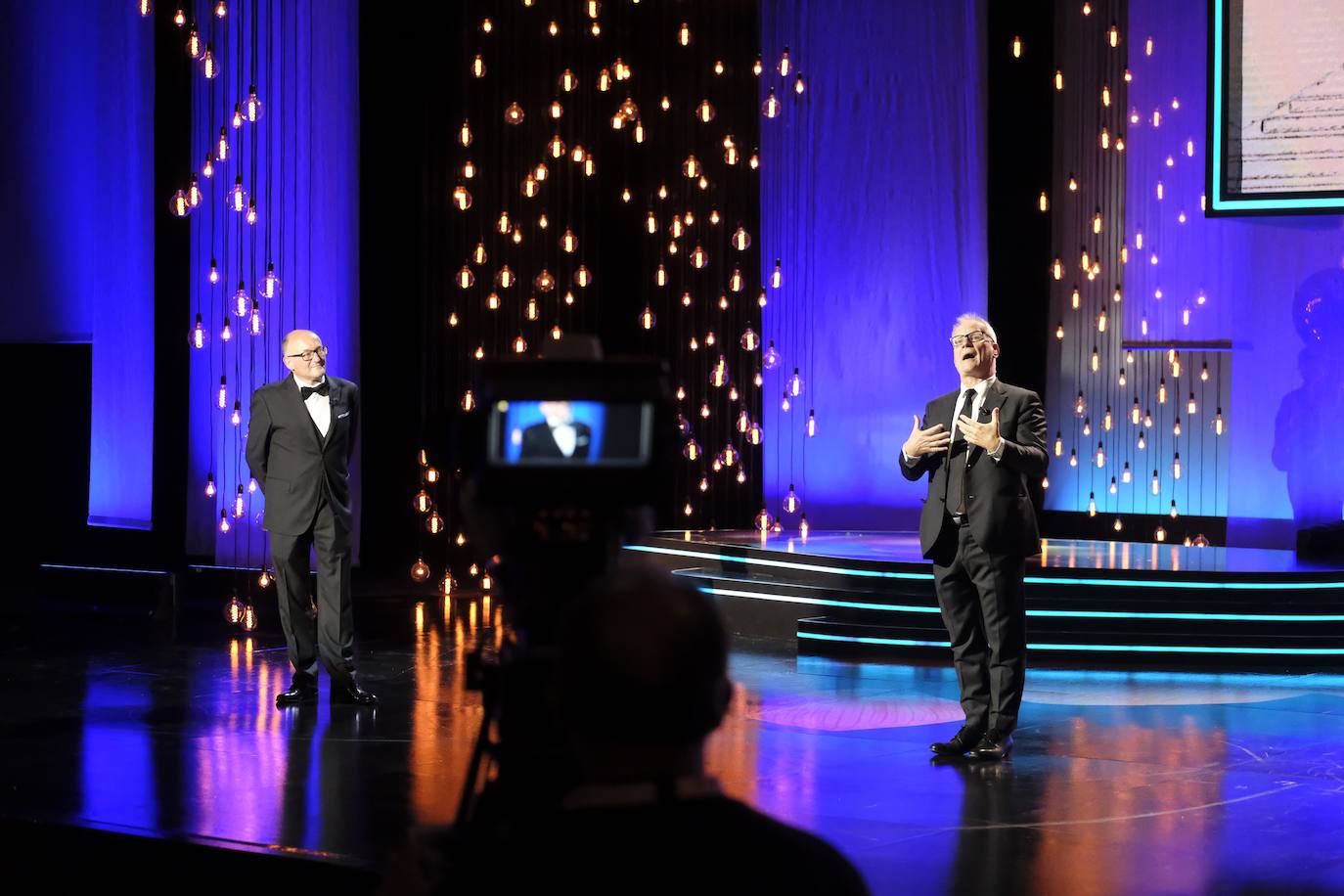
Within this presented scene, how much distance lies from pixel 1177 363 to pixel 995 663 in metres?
5.84

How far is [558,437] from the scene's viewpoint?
187 cm

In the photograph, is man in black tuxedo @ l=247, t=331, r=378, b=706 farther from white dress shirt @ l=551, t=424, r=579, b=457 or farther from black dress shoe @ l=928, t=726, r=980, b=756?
white dress shirt @ l=551, t=424, r=579, b=457

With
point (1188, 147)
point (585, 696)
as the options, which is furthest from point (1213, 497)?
point (585, 696)

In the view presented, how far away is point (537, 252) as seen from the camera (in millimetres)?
9922

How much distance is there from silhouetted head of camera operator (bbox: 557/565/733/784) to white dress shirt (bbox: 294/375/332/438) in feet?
15.2

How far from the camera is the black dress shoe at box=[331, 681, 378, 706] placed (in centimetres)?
595

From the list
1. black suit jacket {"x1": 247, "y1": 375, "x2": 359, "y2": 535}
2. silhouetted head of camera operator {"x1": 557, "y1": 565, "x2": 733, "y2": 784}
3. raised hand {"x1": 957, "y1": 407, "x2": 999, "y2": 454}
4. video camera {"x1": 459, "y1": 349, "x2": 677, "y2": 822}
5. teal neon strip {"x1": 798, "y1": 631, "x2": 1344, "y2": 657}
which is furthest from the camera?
teal neon strip {"x1": 798, "y1": 631, "x2": 1344, "y2": 657}

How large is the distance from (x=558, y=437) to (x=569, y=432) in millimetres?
16

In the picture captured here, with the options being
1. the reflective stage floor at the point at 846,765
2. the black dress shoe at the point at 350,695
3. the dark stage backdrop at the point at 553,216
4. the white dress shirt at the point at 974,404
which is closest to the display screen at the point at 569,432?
the reflective stage floor at the point at 846,765

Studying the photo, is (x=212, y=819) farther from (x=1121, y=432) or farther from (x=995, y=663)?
(x=1121, y=432)

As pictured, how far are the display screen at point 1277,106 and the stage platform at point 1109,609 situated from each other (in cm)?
259

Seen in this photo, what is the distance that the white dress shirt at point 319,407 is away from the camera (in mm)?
5891

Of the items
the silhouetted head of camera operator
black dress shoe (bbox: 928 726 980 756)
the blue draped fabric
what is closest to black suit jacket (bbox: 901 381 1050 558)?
black dress shoe (bbox: 928 726 980 756)

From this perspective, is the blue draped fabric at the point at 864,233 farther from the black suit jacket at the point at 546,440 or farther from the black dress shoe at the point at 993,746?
the black suit jacket at the point at 546,440
